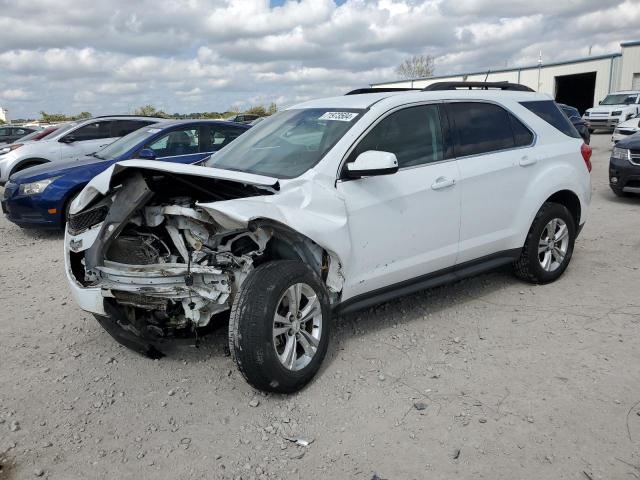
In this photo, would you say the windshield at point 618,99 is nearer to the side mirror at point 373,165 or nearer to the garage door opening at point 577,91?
the garage door opening at point 577,91

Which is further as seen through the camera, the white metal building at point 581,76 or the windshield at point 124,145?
the white metal building at point 581,76

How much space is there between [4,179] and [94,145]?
8.03 ft

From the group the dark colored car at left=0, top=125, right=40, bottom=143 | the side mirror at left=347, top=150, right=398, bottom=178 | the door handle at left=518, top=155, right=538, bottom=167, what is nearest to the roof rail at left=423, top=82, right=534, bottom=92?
the door handle at left=518, top=155, right=538, bottom=167

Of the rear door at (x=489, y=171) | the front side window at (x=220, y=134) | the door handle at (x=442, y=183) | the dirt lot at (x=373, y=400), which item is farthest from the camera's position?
the front side window at (x=220, y=134)

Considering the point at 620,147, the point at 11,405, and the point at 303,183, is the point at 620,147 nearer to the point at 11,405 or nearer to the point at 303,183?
the point at 303,183

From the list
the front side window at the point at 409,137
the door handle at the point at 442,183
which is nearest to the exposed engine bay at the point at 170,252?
the front side window at the point at 409,137

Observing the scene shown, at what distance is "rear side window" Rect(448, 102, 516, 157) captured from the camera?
4.17 m

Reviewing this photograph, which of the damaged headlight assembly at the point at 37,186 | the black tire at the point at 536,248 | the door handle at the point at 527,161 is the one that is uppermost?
the door handle at the point at 527,161

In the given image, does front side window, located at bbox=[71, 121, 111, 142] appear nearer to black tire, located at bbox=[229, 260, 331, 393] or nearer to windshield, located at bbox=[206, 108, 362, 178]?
windshield, located at bbox=[206, 108, 362, 178]

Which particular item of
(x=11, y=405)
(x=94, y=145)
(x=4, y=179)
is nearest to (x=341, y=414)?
(x=11, y=405)

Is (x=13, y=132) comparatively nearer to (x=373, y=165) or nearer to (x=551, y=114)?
(x=551, y=114)

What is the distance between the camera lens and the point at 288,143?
3949 mm

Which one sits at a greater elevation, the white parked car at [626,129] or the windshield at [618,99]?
the windshield at [618,99]

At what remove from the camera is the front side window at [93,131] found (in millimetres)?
10508
